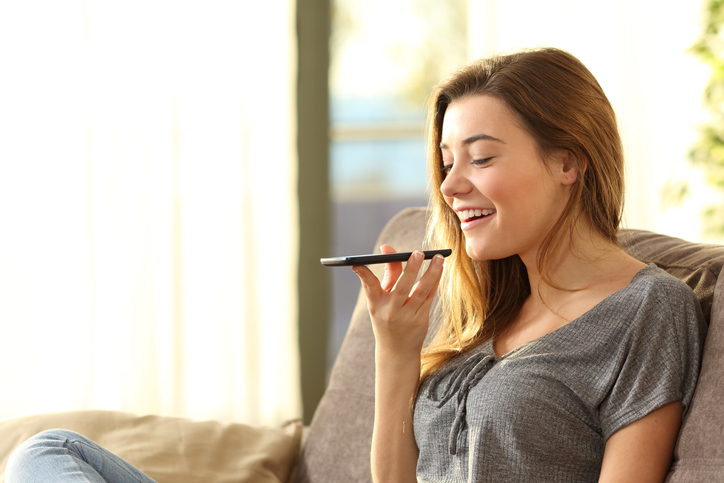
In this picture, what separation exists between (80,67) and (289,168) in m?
0.73

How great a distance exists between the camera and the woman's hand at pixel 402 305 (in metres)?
1.07

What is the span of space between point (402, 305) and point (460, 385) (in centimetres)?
16

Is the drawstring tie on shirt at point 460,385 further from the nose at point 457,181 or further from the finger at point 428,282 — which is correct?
the nose at point 457,181

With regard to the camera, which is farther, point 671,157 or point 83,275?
point 671,157

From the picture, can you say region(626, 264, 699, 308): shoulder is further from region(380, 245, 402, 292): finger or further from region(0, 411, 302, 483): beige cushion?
region(0, 411, 302, 483): beige cushion

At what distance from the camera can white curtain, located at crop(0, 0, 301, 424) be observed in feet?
6.65

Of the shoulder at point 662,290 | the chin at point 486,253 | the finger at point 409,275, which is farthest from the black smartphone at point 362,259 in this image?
the shoulder at point 662,290

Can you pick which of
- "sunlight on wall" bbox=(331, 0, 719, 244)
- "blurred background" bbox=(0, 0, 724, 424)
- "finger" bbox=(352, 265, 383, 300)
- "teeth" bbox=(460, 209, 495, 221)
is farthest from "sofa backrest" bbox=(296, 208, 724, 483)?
"sunlight on wall" bbox=(331, 0, 719, 244)

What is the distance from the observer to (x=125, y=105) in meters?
2.03

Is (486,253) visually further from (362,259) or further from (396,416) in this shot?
(396,416)

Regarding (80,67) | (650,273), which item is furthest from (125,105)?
(650,273)

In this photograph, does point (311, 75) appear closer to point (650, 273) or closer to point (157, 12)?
point (157, 12)

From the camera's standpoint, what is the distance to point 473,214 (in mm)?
1083

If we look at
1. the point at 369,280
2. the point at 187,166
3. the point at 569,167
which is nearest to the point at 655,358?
the point at 569,167
